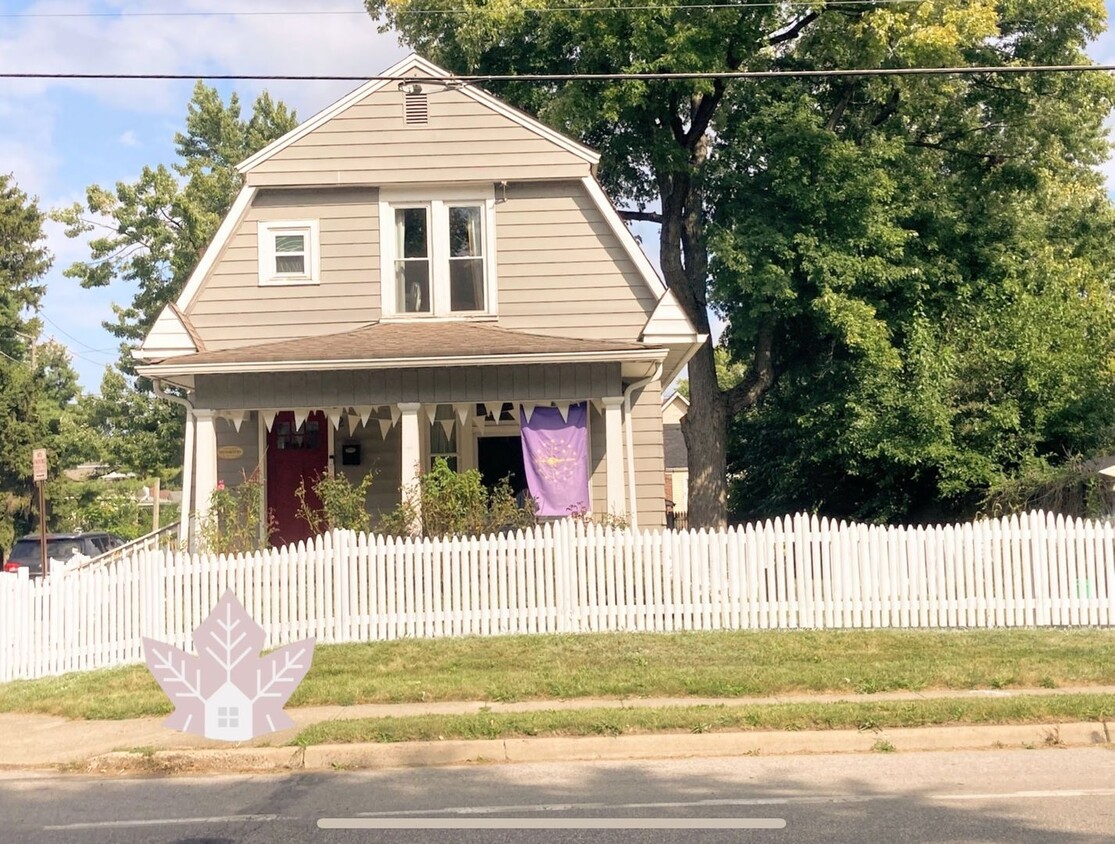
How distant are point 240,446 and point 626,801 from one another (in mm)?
11212

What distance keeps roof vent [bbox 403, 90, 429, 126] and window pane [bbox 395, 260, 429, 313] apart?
1.95 metres

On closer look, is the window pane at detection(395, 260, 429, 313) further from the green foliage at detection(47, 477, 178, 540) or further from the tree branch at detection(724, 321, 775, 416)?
the green foliage at detection(47, 477, 178, 540)

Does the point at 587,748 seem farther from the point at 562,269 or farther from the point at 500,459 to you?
the point at 500,459

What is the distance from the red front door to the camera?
17.8m

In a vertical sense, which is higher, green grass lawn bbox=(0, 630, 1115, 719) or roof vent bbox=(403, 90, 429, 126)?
roof vent bbox=(403, 90, 429, 126)

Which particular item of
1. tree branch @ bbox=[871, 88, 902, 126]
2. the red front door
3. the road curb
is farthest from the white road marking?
tree branch @ bbox=[871, 88, 902, 126]

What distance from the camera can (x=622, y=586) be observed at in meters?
12.8

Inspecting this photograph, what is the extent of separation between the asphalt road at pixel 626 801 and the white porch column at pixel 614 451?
696 centimetres

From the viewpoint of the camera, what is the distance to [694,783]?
790cm

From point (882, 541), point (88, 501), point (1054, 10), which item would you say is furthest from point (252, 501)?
point (88, 501)

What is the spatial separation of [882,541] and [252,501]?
7566 mm

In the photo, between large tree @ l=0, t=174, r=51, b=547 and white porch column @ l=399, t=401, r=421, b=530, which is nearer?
white porch column @ l=399, t=401, r=421, b=530

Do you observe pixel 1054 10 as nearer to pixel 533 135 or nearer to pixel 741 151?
pixel 741 151

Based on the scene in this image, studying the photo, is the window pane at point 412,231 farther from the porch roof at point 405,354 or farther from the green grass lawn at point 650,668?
the green grass lawn at point 650,668
